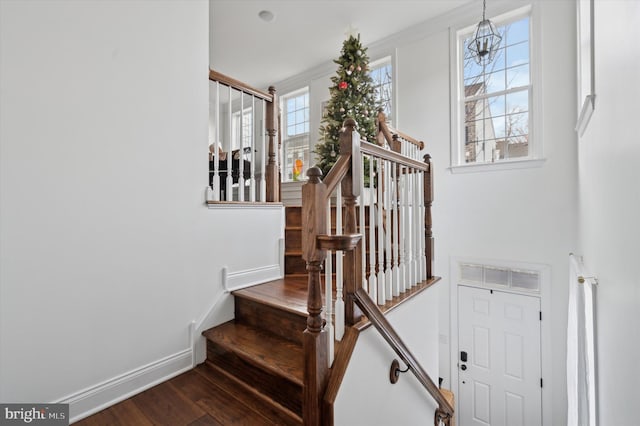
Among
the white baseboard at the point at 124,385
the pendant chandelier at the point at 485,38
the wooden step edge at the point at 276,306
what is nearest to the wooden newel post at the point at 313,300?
the wooden step edge at the point at 276,306

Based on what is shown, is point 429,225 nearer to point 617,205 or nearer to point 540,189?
point 617,205

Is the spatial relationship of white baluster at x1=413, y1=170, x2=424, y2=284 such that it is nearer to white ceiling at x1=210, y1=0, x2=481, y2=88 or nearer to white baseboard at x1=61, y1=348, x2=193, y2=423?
white baseboard at x1=61, y1=348, x2=193, y2=423

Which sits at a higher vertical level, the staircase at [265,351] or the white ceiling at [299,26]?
the white ceiling at [299,26]

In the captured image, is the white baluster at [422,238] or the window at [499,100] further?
the window at [499,100]

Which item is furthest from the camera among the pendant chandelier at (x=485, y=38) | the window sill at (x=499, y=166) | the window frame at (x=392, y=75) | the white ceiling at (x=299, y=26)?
the window frame at (x=392, y=75)

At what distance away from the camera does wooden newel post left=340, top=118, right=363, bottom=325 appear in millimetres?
1455

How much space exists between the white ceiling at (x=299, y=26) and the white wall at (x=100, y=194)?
6.86 ft

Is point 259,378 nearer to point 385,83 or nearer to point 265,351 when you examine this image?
point 265,351

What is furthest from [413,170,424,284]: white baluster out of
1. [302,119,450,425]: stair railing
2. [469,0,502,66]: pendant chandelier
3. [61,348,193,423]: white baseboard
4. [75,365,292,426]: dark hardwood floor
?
[61,348,193,423]: white baseboard

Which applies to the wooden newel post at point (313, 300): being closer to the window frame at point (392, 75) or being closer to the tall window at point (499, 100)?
the tall window at point (499, 100)

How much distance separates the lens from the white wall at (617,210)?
89 cm

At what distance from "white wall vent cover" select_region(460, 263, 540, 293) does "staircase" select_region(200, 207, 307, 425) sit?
2493mm

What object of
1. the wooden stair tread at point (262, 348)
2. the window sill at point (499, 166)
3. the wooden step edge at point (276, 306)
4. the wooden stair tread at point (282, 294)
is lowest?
the wooden stair tread at point (262, 348)

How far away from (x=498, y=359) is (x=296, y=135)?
4.83m
